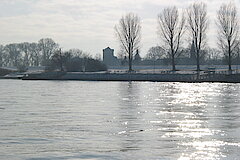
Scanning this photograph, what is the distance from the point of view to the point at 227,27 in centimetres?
8406

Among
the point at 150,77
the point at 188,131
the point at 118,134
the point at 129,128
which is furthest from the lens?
the point at 150,77

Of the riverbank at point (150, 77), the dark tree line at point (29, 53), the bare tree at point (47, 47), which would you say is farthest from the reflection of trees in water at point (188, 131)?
the bare tree at point (47, 47)

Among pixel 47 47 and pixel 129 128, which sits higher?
pixel 47 47

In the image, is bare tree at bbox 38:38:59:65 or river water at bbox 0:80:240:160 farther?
bare tree at bbox 38:38:59:65

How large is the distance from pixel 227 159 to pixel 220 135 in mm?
4238

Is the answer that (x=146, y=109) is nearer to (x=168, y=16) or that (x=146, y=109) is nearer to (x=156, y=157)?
(x=156, y=157)

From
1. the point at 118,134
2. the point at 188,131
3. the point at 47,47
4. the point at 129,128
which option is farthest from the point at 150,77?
the point at 47,47

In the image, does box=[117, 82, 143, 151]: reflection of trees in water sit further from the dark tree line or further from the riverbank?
the dark tree line

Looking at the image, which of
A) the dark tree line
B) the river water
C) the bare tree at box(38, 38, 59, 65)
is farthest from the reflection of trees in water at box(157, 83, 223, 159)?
the bare tree at box(38, 38, 59, 65)

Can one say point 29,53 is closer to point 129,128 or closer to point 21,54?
point 21,54

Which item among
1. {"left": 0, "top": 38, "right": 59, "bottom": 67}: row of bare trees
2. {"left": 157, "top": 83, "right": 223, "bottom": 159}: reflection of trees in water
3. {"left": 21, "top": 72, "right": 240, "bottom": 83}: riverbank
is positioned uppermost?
{"left": 0, "top": 38, "right": 59, "bottom": 67}: row of bare trees

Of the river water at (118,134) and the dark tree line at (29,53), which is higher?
the dark tree line at (29,53)

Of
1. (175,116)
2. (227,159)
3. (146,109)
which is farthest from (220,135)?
(146,109)

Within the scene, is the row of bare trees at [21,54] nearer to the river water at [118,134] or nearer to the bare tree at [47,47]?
the bare tree at [47,47]
